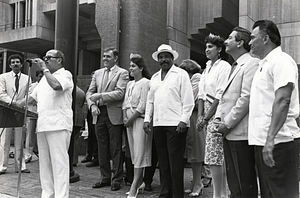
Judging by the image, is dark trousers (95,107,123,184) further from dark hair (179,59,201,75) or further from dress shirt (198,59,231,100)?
dress shirt (198,59,231,100)

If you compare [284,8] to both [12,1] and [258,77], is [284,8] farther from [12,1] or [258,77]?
[12,1]

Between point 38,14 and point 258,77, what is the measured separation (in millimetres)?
17964

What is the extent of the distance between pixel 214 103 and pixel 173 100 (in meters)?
0.72

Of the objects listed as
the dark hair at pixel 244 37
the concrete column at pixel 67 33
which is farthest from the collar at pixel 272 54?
the concrete column at pixel 67 33

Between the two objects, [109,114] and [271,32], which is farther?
[109,114]

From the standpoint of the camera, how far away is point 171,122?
484 centimetres

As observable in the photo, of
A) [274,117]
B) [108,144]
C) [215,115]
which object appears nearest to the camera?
[274,117]

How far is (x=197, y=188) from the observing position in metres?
5.29

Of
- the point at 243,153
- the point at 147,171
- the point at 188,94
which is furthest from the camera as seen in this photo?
the point at 147,171

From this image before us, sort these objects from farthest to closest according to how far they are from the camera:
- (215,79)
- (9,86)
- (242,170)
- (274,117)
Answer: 1. (9,86)
2. (215,79)
3. (242,170)
4. (274,117)

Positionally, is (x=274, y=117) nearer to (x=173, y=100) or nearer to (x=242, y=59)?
(x=242, y=59)

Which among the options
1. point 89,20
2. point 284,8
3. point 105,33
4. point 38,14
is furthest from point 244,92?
→ point 38,14

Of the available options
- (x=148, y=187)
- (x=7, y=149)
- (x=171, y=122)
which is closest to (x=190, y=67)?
(x=171, y=122)

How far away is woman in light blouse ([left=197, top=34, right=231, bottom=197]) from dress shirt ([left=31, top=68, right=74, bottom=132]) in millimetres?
1815
